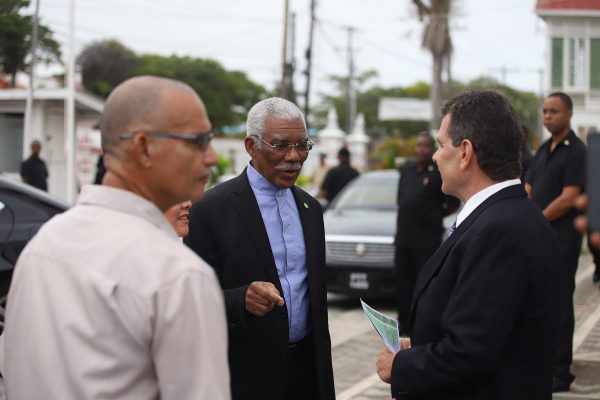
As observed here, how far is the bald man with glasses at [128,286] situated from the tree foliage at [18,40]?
462 centimetres

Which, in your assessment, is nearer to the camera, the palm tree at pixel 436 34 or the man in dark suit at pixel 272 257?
the man in dark suit at pixel 272 257

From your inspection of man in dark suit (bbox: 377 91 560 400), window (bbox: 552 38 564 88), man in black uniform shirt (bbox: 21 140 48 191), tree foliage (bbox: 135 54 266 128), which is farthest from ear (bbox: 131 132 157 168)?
tree foliage (bbox: 135 54 266 128)

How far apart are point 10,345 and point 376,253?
8.45m

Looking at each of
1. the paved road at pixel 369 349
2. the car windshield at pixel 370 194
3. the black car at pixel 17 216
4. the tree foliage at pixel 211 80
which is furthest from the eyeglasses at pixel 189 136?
the tree foliage at pixel 211 80

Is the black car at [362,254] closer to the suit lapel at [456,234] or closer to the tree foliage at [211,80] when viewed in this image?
the suit lapel at [456,234]

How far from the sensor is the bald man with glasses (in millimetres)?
1809

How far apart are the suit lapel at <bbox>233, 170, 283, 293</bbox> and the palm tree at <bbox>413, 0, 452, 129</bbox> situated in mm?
29388

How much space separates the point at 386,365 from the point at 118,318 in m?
1.46

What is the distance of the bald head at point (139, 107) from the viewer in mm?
1969

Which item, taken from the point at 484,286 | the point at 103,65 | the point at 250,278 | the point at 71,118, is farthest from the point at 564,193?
the point at 103,65

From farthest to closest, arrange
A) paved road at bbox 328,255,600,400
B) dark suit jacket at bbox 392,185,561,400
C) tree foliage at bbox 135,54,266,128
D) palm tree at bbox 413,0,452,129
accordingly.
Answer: tree foliage at bbox 135,54,266,128
palm tree at bbox 413,0,452,129
paved road at bbox 328,255,600,400
dark suit jacket at bbox 392,185,561,400

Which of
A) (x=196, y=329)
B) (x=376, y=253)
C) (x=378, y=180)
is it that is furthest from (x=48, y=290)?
(x=378, y=180)

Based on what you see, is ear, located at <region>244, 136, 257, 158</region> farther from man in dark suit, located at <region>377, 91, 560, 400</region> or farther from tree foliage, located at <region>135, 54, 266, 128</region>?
tree foliage, located at <region>135, 54, 266, 128</region>

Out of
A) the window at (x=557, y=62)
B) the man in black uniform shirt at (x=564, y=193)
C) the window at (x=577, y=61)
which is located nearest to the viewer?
the man in black uniform shirt at (x=564, y=193)
